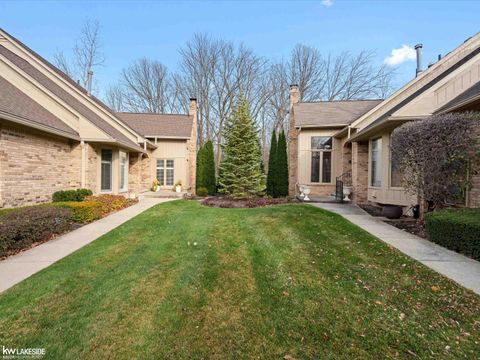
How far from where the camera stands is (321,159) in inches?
557

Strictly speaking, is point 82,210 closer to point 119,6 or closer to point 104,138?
point 104,138

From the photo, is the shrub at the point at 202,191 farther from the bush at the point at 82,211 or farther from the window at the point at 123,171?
the bush at the point at 82,211

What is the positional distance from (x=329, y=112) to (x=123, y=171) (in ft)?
40.4

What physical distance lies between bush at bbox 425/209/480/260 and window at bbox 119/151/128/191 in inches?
489

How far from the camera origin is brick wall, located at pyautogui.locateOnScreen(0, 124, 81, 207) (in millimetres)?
7051

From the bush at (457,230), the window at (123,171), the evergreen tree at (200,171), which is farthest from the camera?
the evergreen tree at (200,171)

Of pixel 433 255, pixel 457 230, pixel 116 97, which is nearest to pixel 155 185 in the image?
pixel 433 255

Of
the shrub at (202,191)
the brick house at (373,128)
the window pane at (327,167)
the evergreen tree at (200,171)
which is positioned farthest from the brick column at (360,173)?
the evergreen tree at (200,171)

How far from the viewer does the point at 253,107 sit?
2647 cm

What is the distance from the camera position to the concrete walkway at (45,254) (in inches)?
150

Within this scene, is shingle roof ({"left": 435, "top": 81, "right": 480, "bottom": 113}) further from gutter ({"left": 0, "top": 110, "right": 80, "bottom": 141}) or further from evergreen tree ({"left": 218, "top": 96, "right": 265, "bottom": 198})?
gutter ({"left": 0, "top": 110, "right": 80, "bottom": 141})

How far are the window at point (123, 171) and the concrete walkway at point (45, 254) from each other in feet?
17.9

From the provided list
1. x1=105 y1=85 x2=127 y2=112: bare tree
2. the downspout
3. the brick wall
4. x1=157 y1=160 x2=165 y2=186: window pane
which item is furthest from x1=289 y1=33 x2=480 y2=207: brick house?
x1=105 y1=85 x2=127 y2=112: bare tree

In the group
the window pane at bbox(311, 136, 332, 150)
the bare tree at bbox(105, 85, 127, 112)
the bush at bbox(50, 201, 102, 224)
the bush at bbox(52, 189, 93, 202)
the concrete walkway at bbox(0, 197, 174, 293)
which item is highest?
the bare tree at bbox(105, 85, 127, 112)
